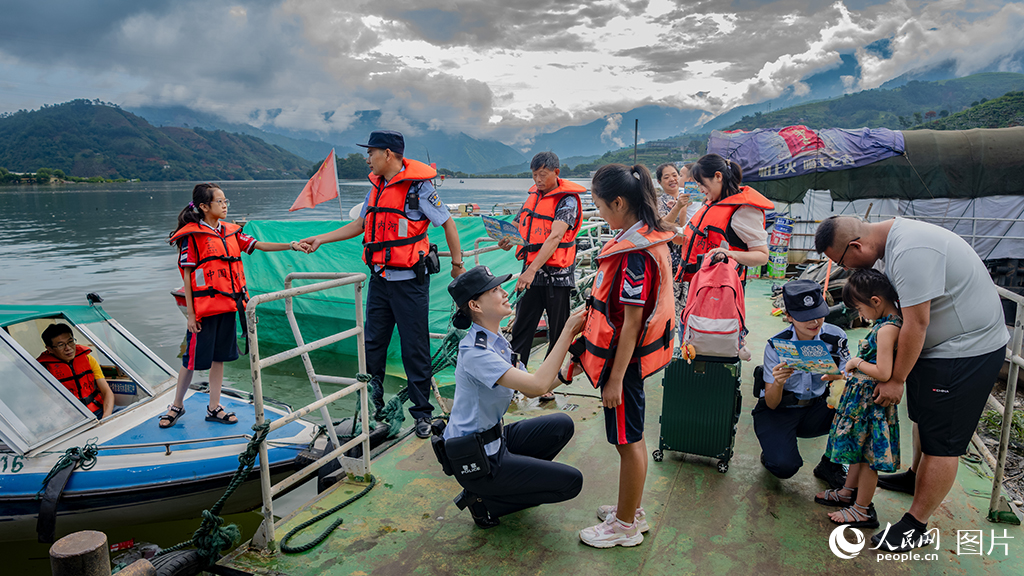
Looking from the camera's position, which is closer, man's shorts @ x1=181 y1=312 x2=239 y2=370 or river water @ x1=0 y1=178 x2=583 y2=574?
man's shorts @ x1=181 y1=312 x2=239 y2=370

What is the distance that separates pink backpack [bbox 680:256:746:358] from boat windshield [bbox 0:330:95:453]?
4526 millimetres

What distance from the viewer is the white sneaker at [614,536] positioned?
246cm

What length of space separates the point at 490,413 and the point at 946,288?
1970 millimetres

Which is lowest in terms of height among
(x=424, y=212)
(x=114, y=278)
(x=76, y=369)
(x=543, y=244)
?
(x=114, y=278)

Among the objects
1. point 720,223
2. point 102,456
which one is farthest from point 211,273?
point 720,223

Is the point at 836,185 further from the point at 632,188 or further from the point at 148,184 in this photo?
the point at 148,184

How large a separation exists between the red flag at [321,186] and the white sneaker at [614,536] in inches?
186

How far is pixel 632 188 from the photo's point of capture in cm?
226

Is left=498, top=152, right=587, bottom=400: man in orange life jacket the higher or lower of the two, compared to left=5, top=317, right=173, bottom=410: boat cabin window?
higher

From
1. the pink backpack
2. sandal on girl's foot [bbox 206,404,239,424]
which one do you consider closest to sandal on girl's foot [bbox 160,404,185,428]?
sandal on girl's foot [bbox 206,404,239,424]

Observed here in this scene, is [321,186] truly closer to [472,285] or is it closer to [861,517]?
[472,285]

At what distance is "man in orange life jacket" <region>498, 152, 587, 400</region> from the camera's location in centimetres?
419

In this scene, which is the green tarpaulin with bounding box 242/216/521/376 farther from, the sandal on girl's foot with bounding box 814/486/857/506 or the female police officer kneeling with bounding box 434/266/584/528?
the sandal on girl's foot with bounding box 814/486/857/506

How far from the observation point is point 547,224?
14.1 feet
